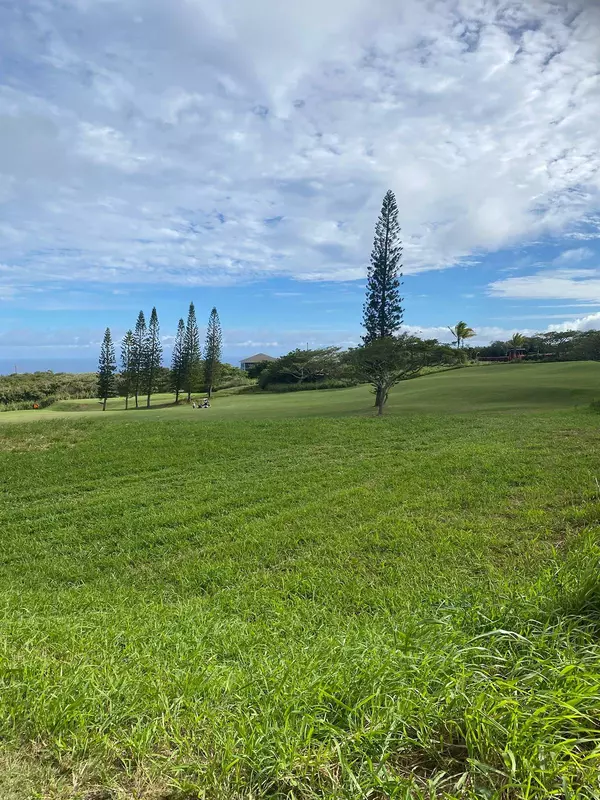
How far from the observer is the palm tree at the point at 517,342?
62.5 metres

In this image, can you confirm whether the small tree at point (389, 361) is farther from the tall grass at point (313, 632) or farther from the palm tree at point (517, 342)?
the palm tree at point (517, 342)

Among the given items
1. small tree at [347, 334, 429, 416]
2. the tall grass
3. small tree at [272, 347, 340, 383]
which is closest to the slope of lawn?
small tree at [347, 334, 429, 416]

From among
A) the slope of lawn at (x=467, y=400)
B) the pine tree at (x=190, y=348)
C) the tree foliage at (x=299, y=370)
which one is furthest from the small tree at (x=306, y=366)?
the slope of lawn at (x=467, y=400)

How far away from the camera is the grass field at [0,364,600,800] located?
1368 mm

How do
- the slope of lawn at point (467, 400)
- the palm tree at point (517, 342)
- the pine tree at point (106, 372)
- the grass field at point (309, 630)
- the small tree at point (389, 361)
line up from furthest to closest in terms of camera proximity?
the palm tree at point (517, 342) < the pine tree at point (106, 372) < the small tree at point (389, 361) < the slope of lawn at point (467, 400) < the grass field at point (309, 630)

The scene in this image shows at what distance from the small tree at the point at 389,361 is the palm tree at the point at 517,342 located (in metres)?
43.0

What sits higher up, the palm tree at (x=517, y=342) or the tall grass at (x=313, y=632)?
the palm tree at (x=517, y=342)

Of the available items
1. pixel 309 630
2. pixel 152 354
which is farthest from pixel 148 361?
pixel 309 630

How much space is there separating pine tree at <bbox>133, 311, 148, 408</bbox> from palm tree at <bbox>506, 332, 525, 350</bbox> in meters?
46.9

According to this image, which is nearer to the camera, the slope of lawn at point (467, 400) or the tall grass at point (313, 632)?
the tall grass at point (313, 632)

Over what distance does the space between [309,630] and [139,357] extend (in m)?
48.1

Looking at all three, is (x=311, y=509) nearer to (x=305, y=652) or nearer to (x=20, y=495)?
(x=305, y=652)

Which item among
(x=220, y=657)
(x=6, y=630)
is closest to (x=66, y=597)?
(x=6, y=630)

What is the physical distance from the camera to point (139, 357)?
47844 millimetres
